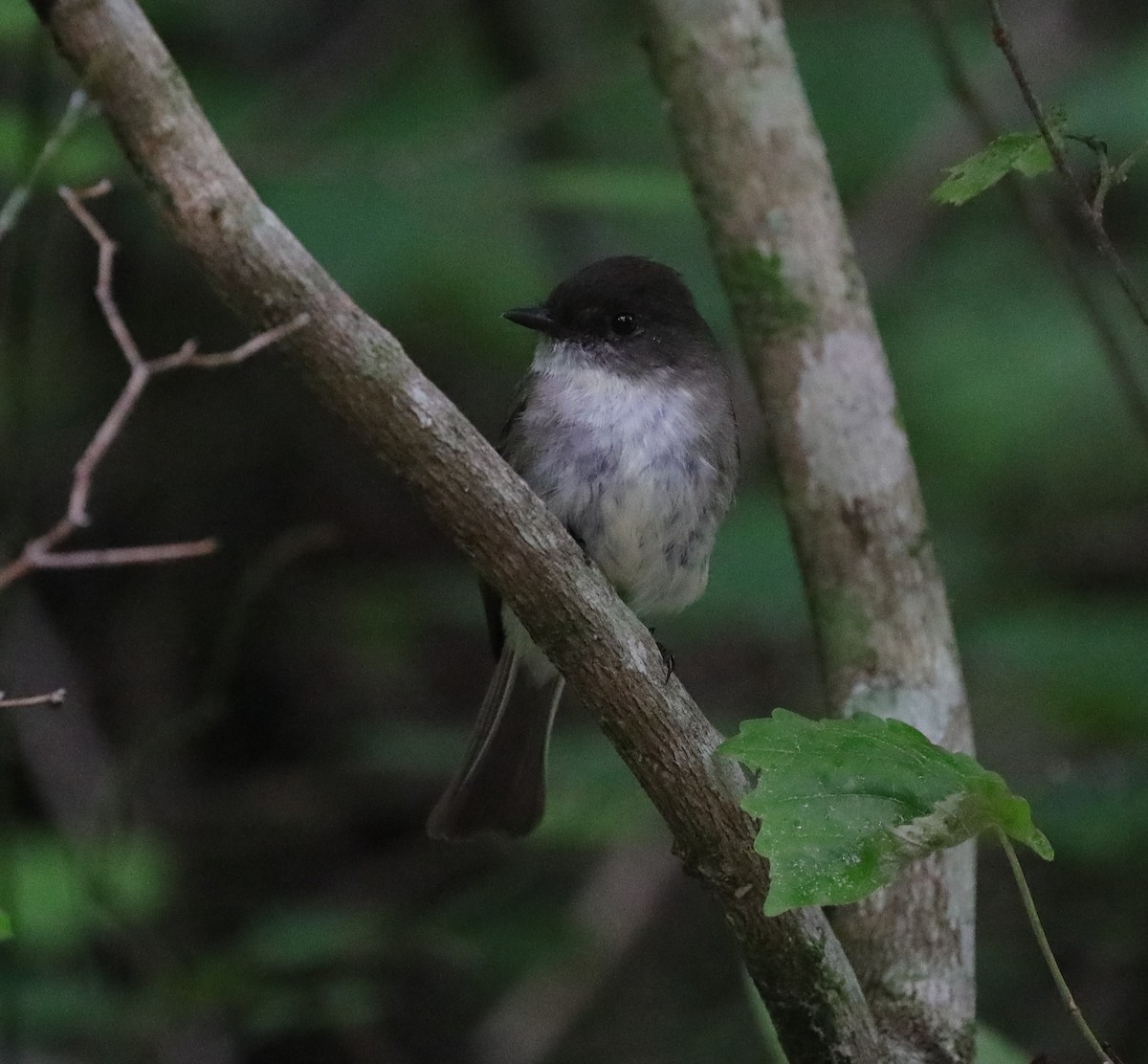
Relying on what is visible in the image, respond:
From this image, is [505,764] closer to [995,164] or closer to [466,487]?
[466,487]

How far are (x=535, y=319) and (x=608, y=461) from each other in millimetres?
416

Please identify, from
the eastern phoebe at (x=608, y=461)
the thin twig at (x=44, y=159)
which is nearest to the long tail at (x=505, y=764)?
the eastern phoebe at (x=608, y=461)

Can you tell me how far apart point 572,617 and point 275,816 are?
368 centimetres

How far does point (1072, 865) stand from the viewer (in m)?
4.61

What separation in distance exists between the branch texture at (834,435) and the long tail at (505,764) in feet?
2.27

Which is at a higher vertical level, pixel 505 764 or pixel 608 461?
pixel 608 461

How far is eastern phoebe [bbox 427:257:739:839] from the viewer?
3520 mm

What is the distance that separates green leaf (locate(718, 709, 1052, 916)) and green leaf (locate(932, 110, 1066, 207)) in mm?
687

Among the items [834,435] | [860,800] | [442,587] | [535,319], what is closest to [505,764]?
[535,319]

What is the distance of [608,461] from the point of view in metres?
3.51

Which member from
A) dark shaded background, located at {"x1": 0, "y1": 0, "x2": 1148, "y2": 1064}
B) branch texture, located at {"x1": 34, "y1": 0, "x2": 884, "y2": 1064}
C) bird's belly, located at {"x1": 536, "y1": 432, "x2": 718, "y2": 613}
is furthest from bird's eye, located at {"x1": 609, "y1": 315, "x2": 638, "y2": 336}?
branch texture, located at {"x1": 34, "y1": 0, "x2": 884, "y2": 1064}

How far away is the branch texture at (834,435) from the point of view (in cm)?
292

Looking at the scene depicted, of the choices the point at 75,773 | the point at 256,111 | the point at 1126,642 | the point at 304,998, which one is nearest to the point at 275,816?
the point at 75,773

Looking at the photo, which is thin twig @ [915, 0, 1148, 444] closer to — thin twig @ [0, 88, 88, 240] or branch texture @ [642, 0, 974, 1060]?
branch texture @ [642, 0, 974, 1060]
